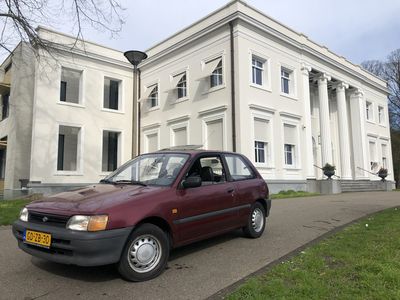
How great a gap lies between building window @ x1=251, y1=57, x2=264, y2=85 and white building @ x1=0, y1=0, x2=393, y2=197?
76 millimetres

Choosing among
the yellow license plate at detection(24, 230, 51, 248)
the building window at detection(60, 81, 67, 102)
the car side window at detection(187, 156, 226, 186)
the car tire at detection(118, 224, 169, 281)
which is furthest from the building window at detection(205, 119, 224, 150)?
the yellow license plate at detection(24, 230, 51, 248)

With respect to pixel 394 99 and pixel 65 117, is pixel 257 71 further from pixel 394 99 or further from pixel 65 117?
pixel 394 99

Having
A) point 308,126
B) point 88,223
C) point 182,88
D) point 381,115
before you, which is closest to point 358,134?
point 381,115

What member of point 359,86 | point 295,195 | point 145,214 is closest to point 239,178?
point 145,214

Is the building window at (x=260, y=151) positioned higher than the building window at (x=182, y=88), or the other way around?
the building window at (x=182, y=88)

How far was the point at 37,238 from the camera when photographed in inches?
141

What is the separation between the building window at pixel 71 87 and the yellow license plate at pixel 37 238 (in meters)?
17.5

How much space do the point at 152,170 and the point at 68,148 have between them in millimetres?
17552

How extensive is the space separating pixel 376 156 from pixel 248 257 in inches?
1080

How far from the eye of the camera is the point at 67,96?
811 inches

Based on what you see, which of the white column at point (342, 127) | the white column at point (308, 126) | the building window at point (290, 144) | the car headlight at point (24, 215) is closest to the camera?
the car headlight at point (24, 215)

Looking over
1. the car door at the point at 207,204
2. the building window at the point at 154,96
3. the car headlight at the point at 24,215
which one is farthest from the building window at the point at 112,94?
the car headlight at the point at 24,215

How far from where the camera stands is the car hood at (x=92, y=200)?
3.47 metres

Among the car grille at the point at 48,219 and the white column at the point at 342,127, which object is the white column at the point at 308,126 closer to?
the white column at the point at 342,127
